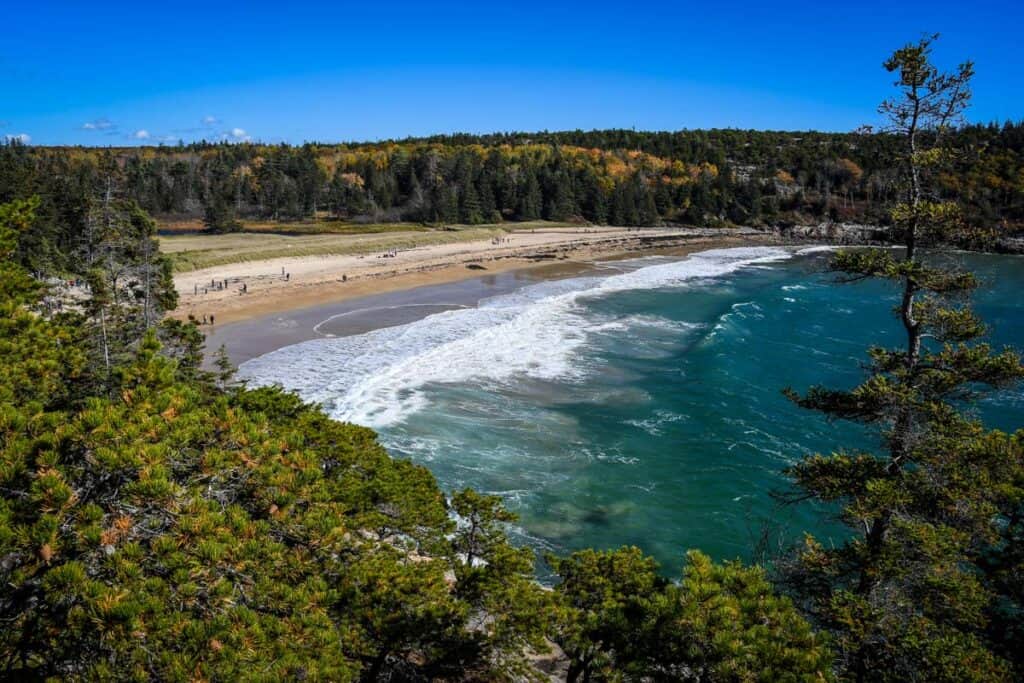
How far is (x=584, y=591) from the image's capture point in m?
10.1

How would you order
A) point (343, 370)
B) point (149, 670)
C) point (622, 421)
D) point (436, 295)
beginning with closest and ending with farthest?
point (149, 670), point (622, 421), point (343, 370), point (436, 295)

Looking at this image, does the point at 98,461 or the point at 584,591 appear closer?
the point at 98,461

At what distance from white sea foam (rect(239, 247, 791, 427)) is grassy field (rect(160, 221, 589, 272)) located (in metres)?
29.5

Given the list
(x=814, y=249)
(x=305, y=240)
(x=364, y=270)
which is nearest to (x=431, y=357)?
(x=364, y=270)

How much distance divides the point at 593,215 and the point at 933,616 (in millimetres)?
118887

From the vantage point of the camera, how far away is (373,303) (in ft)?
165

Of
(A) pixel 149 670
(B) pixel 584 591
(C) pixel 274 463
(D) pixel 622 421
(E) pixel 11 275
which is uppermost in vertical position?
(E) pixel 11 275

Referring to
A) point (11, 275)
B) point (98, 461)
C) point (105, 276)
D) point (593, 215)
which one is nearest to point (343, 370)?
point (105, 276)

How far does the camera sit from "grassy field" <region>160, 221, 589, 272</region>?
218ft

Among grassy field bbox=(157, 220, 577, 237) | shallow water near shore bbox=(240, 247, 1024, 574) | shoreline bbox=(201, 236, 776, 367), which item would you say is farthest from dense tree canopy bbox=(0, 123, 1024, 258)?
Result: shallow water near shore bbox=(240, 247, 1024, 574)

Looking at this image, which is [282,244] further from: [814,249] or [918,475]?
[918,475]

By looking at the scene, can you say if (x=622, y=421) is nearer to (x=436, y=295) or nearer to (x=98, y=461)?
(x=98, y=461)

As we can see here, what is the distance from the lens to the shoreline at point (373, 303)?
1527 inches

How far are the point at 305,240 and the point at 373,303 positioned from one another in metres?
38.1
